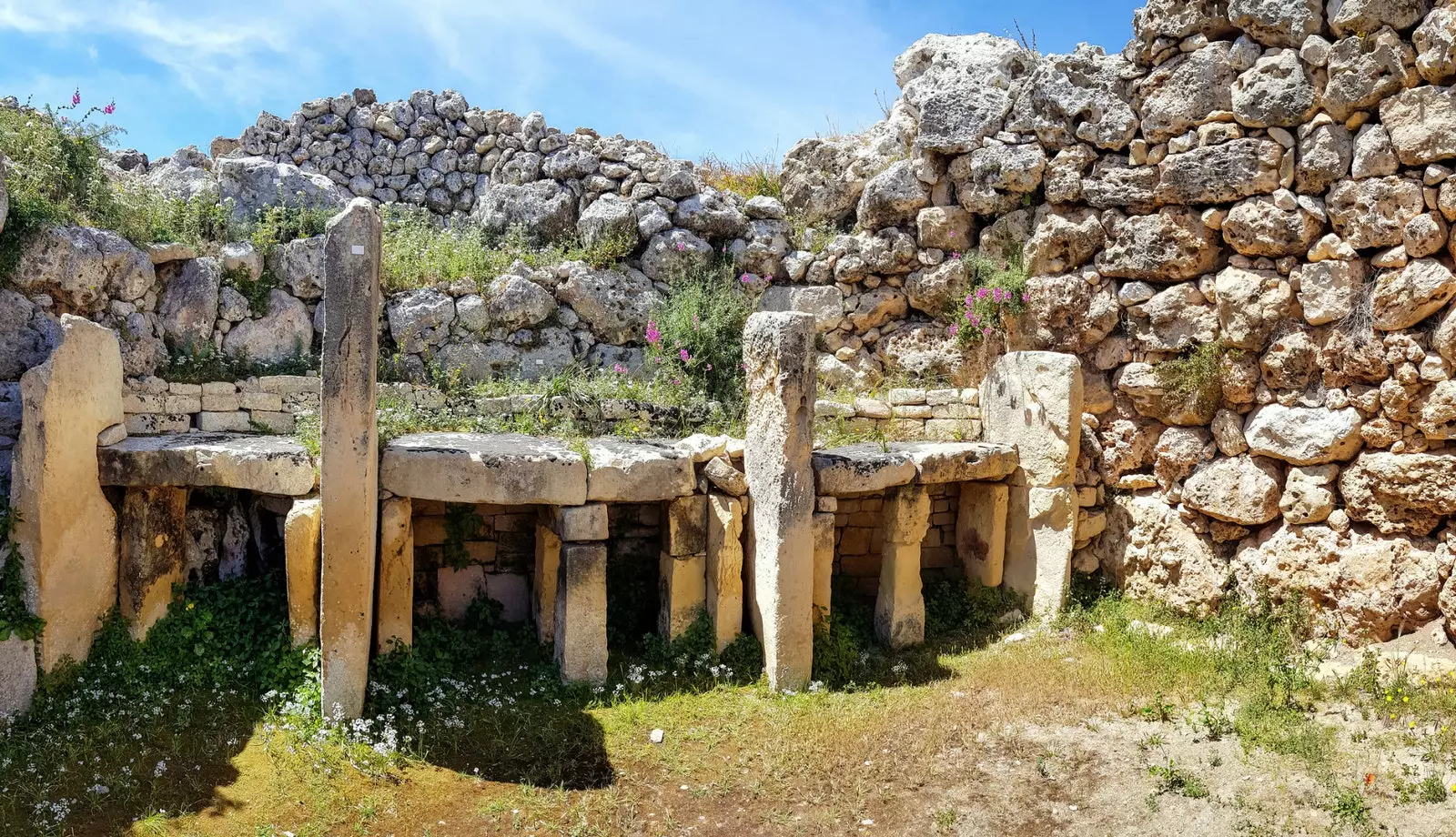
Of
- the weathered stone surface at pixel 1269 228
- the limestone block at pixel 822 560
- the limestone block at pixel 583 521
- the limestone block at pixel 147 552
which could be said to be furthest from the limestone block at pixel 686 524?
the weathered stone surface at pixel 1269 228

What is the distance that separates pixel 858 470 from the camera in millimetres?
7391

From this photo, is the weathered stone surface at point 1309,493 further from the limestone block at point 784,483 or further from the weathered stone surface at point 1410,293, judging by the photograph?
the limestone block at point 784,483

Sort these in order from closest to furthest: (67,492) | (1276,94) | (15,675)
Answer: (15,675) → (67,492) → (1276,94)

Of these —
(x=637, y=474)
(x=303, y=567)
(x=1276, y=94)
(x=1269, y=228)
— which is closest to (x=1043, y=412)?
(x=1269, y=228)

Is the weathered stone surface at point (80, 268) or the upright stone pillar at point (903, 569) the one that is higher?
the weathered stone surface at point (80, 268)

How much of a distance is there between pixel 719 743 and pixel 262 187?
762 centimetres

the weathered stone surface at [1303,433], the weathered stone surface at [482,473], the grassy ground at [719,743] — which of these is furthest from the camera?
the weathered stone surface at [1303,433]

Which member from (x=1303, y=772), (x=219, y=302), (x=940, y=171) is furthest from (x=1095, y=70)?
(x=219, y=302)

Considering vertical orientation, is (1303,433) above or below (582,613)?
above

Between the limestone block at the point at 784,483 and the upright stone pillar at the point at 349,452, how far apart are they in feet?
8.74

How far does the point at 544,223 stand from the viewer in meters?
10.9

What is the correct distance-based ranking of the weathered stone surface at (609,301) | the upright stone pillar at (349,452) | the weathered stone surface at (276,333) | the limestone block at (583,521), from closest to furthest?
the upright stone pillar at (349,452)
the limestone block at (583,521)
the weathered stone surface at (276,333)
the weathered stone surface at (609,301)

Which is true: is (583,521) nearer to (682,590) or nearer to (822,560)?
(682,590)

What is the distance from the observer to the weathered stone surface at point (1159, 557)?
820 centimetres
